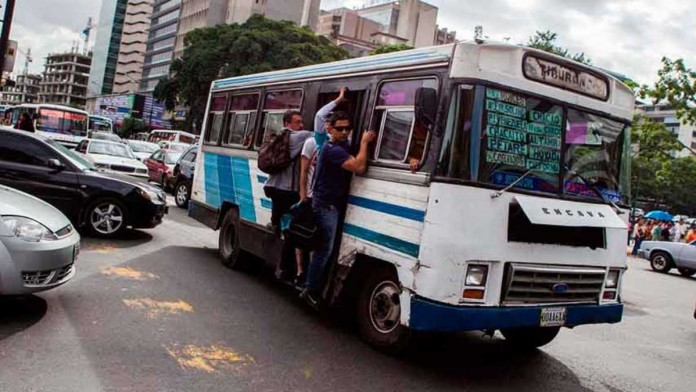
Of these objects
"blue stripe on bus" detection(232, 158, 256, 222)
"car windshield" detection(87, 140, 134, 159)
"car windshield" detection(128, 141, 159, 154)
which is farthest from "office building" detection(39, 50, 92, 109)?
"blue stripe on bus" detection(232, 158, 256, 222)

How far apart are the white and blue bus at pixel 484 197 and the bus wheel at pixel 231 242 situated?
2.89m

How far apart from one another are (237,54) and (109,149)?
27.1 metres

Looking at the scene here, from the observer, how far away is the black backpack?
22.2 feet

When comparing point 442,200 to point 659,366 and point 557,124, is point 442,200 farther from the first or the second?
point 659,366

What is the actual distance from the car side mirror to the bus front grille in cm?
743

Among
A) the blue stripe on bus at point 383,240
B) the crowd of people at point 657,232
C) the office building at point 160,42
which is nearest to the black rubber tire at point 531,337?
the blue stripe on bus at point 383,240

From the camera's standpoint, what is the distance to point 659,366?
6453mm

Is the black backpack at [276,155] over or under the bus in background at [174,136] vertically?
under

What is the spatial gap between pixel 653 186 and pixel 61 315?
8147 centimetres

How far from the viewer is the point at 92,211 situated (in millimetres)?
9805

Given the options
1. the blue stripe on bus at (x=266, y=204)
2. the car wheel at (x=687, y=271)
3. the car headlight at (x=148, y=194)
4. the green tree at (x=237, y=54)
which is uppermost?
the green tree at (x=237, y=54)

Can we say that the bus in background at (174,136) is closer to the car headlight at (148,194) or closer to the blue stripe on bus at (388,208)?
the car headlight at (148,194)

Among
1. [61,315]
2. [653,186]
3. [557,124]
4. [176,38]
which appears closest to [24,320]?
[61,315]

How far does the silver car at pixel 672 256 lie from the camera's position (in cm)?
1994
